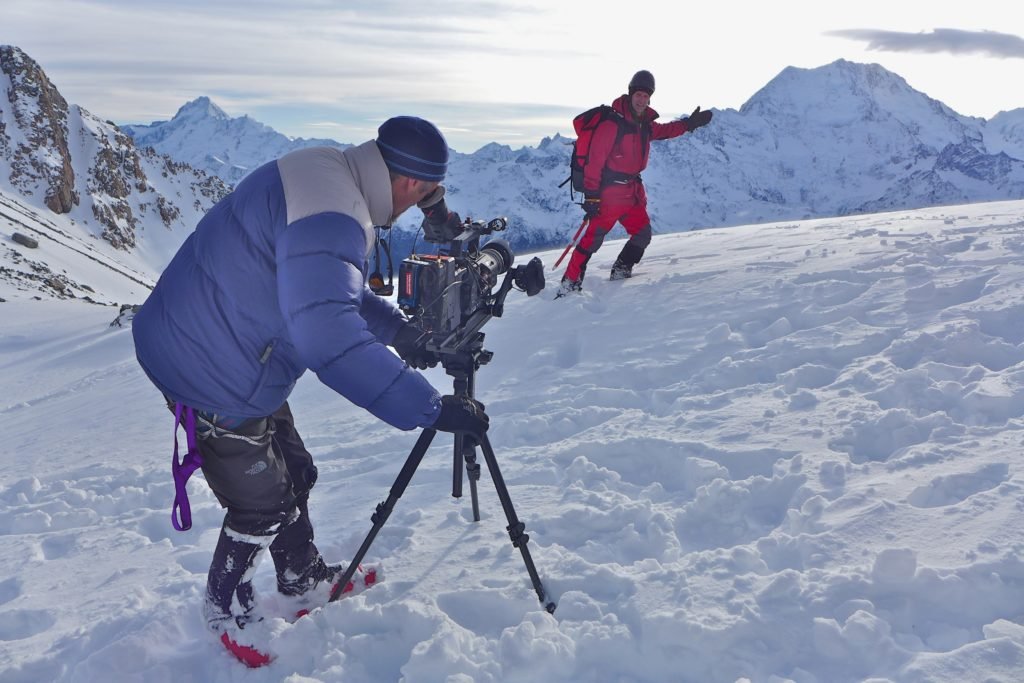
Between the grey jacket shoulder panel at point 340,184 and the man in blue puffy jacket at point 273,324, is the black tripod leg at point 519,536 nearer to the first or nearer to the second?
the man in blue puffy jacket at point 273,324

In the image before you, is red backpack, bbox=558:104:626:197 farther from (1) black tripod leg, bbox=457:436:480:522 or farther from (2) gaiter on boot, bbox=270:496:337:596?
(2) gaiter on boot, bbox=270:496:337:596

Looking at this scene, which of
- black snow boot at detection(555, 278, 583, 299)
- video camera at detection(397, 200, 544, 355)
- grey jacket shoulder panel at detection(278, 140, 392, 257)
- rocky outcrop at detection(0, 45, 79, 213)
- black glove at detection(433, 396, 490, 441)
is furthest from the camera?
rocky outcrop at detection(0, 45, 79, 213)

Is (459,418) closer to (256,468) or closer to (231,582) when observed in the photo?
(256,468)

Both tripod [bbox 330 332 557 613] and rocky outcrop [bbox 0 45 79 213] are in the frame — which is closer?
tripod [bbox 330 332 557 613]

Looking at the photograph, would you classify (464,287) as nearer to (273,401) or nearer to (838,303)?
(273,401)

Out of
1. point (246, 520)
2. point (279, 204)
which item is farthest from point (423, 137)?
point (246, 520)

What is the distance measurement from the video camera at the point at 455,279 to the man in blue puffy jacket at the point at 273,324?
0.21 meters

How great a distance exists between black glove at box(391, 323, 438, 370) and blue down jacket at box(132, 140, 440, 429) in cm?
57

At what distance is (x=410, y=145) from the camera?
10.5 feet

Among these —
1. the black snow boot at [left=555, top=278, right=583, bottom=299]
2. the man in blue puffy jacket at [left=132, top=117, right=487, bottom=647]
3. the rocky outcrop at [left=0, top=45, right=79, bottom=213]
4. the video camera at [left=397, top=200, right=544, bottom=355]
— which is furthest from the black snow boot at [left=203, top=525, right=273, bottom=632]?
the rocky outcrop at [left=0, top=45, right=79, bottom=213]

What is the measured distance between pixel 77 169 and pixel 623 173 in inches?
6336

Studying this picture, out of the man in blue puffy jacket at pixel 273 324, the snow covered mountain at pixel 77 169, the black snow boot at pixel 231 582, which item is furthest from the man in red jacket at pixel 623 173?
the snow covered mountain at pixel 77 169

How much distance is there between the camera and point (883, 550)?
364 cm

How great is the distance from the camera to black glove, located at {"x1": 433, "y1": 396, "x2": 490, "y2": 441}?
3160 mm
